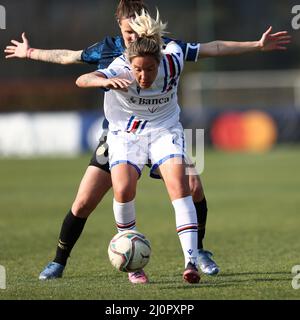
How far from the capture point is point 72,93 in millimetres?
36188

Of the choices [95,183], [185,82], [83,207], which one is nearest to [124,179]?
[95,183]

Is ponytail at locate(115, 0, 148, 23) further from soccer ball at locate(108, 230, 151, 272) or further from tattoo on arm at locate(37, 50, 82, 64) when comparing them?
soccer ball at locate(108, 230, 151, 272)

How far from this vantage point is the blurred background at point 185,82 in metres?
26.9

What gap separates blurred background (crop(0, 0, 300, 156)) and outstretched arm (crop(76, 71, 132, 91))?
64.6ft

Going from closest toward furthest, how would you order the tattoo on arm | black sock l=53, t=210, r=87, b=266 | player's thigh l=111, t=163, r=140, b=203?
player's thigh l=111, t=163, r=140, b=203 < the tattoo on arm < black sock l=53, t=210, r=87, b=266

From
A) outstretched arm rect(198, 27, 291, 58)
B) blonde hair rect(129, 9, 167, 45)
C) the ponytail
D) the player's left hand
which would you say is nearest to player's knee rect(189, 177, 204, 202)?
outstretched arm rect(198, 27, 291, 58)

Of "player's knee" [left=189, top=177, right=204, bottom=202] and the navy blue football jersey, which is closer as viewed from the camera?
the navy blue football jersey

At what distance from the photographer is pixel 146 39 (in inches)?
258

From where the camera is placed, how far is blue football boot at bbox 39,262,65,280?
7.19 metres

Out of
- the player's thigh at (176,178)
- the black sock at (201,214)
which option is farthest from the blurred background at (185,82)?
the player's thigh at (176,178)

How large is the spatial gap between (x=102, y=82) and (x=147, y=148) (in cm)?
79

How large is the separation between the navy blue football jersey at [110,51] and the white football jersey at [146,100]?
3.2 inches

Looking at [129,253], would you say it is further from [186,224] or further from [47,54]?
[47,54]

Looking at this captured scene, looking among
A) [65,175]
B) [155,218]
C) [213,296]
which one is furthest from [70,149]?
[213,296]
